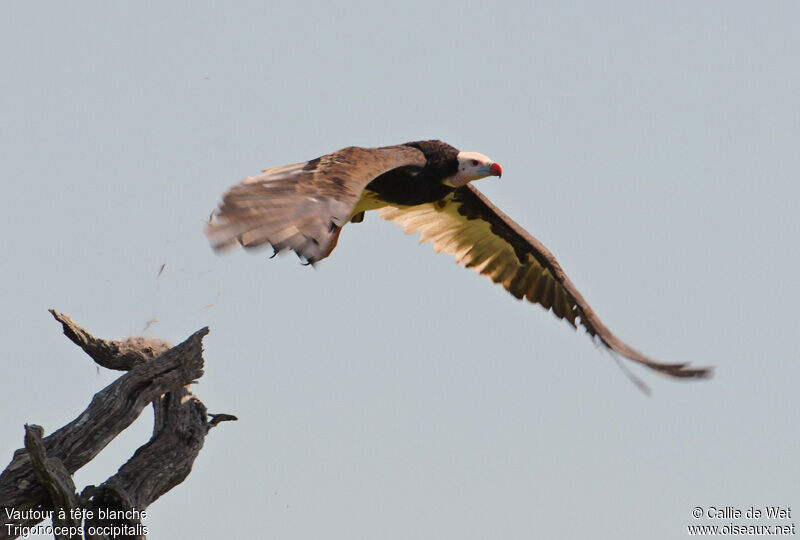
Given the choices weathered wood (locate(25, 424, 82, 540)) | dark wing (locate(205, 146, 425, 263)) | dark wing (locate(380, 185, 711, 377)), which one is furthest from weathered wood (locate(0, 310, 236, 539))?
dark wing (locate(380, 185, 711, 377))

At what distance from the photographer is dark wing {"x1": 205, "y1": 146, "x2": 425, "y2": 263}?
26.5ft

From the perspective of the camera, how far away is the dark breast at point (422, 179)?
12008 millimetres

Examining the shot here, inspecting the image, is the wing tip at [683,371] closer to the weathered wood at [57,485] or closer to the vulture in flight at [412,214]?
the vulture in flight at [412,214]

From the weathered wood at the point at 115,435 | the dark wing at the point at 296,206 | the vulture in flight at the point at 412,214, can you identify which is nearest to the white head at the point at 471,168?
the vulture in flight at the point at 412,214

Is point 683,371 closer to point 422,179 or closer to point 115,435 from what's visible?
point 422,179

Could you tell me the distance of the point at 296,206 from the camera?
8.61 metres

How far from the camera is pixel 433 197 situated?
1256 cm

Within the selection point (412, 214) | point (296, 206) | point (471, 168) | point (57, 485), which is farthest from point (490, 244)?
point (57, 485)

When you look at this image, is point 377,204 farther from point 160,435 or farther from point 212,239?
point 212,239

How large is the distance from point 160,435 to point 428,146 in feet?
13.1

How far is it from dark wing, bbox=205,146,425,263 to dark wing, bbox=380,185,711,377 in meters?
3.59

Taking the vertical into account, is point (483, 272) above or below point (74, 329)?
above

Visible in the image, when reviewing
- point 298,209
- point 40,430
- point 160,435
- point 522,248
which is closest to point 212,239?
point 298,209

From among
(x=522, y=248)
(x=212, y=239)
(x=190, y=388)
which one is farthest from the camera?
(x=522, y=248)
